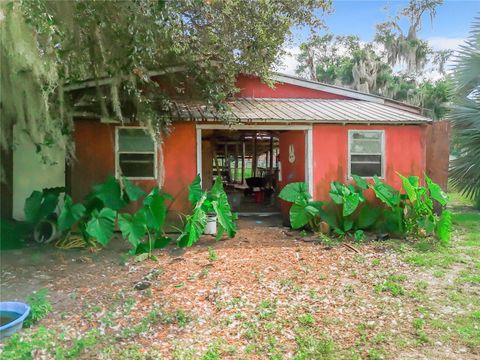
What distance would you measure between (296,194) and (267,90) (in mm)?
3609

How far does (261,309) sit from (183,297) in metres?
1.07

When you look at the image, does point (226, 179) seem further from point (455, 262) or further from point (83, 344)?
point (83, 344)

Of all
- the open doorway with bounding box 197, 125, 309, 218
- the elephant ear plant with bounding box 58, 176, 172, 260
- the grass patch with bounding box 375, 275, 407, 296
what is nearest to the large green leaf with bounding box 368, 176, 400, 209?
the open doorway with bounding box 197, 125, 309, 218

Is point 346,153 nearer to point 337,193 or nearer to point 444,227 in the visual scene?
point 337,193

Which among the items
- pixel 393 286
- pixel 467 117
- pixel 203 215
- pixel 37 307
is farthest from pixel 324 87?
pixel 37 307

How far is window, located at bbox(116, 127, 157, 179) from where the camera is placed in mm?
9000

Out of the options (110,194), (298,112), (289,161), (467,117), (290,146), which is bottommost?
(110,194)

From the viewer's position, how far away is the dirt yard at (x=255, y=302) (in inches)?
170

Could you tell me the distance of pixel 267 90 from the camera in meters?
11.3

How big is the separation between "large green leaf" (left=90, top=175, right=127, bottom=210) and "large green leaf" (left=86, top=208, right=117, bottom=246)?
550mm

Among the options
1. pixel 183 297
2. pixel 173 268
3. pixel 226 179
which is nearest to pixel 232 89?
pixel 173 268

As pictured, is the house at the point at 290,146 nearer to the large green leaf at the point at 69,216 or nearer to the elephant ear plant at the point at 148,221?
the elephant ear plant at the point at 148,221

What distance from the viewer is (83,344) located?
4336 mm

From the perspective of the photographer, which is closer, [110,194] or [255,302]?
[255,302]
